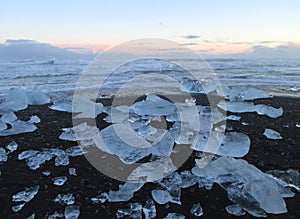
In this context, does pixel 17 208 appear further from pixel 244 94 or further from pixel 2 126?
pixel 244 94

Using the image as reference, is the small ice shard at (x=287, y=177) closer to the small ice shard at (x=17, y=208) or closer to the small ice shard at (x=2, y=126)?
the small ice shard at (x=17, y=208)

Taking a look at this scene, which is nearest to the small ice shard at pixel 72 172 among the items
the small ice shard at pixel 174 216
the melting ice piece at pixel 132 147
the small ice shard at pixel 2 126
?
the melting ice piece at pixel 132 147

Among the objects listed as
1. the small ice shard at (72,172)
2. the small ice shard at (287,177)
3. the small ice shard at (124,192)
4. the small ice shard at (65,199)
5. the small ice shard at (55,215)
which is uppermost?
the small ice shard at (287,177)

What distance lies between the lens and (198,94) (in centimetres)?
807

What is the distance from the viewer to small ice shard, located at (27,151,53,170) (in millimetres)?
3232

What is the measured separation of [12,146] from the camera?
373cm

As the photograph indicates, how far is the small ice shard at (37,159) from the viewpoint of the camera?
3232 mm

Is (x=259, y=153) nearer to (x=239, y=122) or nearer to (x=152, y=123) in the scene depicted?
(x=239, y=122)

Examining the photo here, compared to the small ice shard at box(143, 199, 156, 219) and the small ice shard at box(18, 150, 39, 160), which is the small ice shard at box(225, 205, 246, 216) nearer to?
the small ice shard at box(143, 199, 156, 219)

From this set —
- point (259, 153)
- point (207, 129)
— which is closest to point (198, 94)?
point (207, 129)

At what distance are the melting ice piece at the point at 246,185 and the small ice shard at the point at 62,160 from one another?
157cm

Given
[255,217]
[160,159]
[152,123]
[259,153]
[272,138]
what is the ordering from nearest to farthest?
[255,217] < [160,159] < [259,153] < [272,138] < [152,123]

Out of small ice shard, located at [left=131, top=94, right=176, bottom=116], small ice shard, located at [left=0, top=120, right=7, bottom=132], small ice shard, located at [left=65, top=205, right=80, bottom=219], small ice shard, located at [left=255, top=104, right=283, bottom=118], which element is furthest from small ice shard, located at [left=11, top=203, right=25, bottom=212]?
small ice shard, located at [left=255, top=104, right=283, bottom=118]

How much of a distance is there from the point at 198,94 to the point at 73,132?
4654 mm
